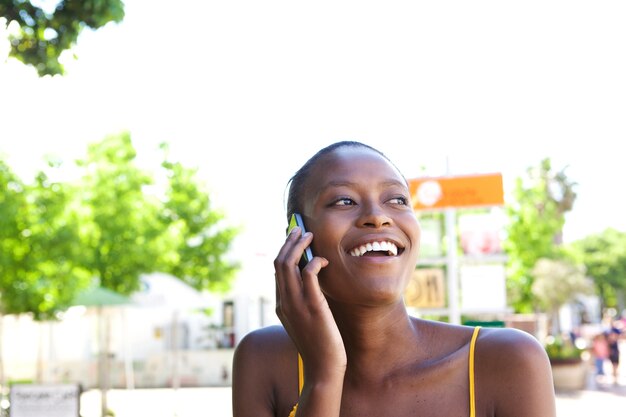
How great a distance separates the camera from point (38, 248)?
1820cm

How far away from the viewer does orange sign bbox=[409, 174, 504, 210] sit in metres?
12.1

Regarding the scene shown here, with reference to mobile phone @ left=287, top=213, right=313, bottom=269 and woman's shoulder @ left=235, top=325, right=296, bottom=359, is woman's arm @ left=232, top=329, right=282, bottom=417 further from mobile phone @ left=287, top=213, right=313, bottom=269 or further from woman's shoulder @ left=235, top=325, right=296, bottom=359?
mobile phone @ left=287, top=213, right=313, bottom=269

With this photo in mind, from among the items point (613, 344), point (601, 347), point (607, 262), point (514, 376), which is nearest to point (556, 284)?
point (601, 347)

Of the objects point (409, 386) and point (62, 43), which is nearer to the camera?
point (409, 386)

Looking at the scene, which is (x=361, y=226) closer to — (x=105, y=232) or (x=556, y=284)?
(x=105, y=232)

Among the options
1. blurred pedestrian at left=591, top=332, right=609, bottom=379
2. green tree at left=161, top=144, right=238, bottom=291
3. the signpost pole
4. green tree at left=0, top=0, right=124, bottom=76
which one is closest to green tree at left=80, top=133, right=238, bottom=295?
green tree at left=161, top=144, right=238, bottom=291

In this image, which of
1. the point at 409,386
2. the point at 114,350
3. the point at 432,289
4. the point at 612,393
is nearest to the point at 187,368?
the point at 114,350

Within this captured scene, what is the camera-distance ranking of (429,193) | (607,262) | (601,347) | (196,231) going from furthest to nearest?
(607,262) → (196,231) → (601,347) → (429,193)

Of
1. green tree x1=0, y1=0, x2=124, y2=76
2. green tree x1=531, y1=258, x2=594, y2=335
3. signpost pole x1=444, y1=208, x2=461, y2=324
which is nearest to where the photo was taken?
green tree x1=0, y1=0, x2=124, y2=76

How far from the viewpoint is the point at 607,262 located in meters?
94.5

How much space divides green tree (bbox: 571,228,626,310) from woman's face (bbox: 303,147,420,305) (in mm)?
94157

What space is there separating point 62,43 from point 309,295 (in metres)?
5.41

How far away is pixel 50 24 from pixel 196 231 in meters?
33.9

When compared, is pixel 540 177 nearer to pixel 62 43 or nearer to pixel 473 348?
pixel 62 43
